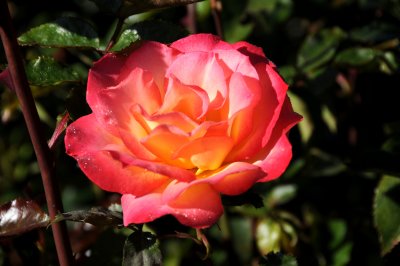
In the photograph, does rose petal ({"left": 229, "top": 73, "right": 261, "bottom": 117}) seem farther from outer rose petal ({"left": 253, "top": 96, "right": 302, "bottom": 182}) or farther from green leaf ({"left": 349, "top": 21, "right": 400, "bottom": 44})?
green leaf ({"left": 349, "top": 21, "right": 400, "bottom": 44})

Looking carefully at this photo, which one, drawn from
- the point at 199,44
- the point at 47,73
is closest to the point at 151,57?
the point at 199,44

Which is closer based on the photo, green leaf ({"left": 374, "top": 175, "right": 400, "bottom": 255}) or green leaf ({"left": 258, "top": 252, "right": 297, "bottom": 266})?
green leaf ({"left": 258, "top": 252, "right": 297, "bottom": 266})

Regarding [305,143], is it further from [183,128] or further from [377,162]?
[183,128]

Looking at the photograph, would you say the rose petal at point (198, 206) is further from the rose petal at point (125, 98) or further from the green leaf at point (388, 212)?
the green leaf at point (388, 212)

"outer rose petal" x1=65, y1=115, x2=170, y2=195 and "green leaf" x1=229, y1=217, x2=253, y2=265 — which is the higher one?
"outer rose petal" x1=65, y1=115, x2=170, y2=195

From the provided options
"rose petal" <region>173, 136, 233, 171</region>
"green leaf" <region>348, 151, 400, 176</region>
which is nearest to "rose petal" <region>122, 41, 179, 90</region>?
"rose petal" <region>173, 136, 233, 171</region>

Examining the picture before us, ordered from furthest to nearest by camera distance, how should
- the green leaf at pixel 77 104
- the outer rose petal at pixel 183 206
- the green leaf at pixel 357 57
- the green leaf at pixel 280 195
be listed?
the green leaf at pixel 280 195
the green leaf at pixel 357 57
the green leaf at pixel 77 104
the outer rose petal at pixel 183 206

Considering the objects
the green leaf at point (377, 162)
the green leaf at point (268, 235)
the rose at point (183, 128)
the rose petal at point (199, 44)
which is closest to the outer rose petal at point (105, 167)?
the rose at point (183, 128)
